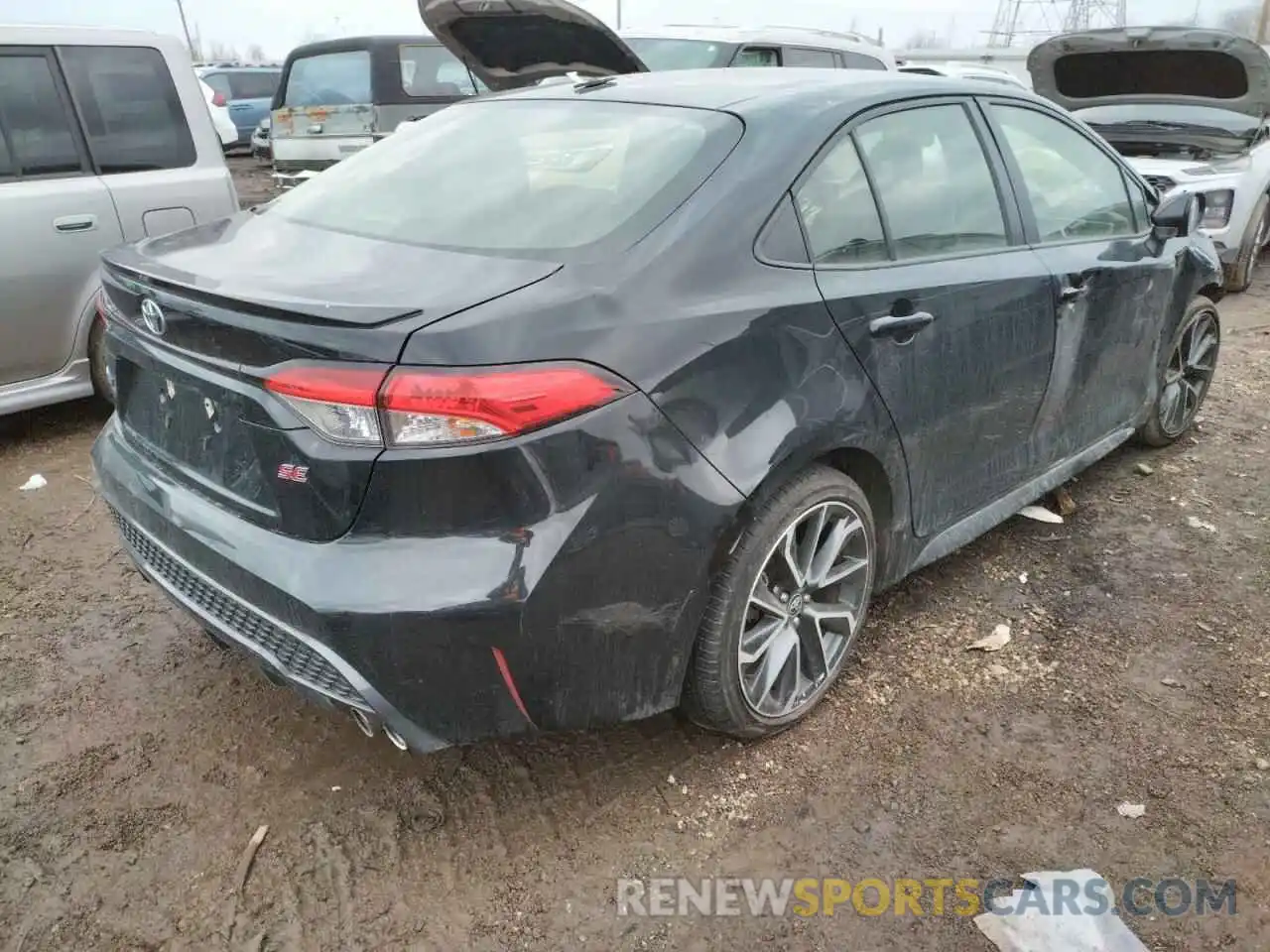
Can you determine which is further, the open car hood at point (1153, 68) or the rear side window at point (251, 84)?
the rear side window at point (251, 84)

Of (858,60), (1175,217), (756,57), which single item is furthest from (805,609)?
(858,60)

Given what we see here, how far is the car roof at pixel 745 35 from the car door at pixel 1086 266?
4.81m

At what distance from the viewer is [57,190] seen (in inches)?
165

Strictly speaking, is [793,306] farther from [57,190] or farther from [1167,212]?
[57,190]

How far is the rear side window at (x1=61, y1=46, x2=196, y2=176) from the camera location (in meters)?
4.33

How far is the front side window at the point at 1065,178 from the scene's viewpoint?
3.08 meters

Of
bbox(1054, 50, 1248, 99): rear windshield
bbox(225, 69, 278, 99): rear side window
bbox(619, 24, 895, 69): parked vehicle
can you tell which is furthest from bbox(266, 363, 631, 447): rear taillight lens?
bbox(225, 69, 278, 99): rear side window

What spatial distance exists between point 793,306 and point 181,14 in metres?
51.2

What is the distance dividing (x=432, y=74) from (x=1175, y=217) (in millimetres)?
7252

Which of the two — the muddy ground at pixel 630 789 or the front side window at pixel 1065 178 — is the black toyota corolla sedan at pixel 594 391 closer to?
the front side window at pixel 1065 178

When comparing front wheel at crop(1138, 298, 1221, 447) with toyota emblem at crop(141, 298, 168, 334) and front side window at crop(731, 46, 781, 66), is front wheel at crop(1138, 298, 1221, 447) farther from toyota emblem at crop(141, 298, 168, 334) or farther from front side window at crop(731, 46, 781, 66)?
front side window at crop(731, 46, 781, 66)

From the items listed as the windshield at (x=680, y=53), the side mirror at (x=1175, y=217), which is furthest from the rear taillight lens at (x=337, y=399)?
the windshield at (x=680, y=53)

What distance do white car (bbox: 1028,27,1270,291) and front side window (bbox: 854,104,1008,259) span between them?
4494mm

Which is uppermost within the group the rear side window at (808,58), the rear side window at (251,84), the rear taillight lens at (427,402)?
the rear taillight lens at (427,402)
